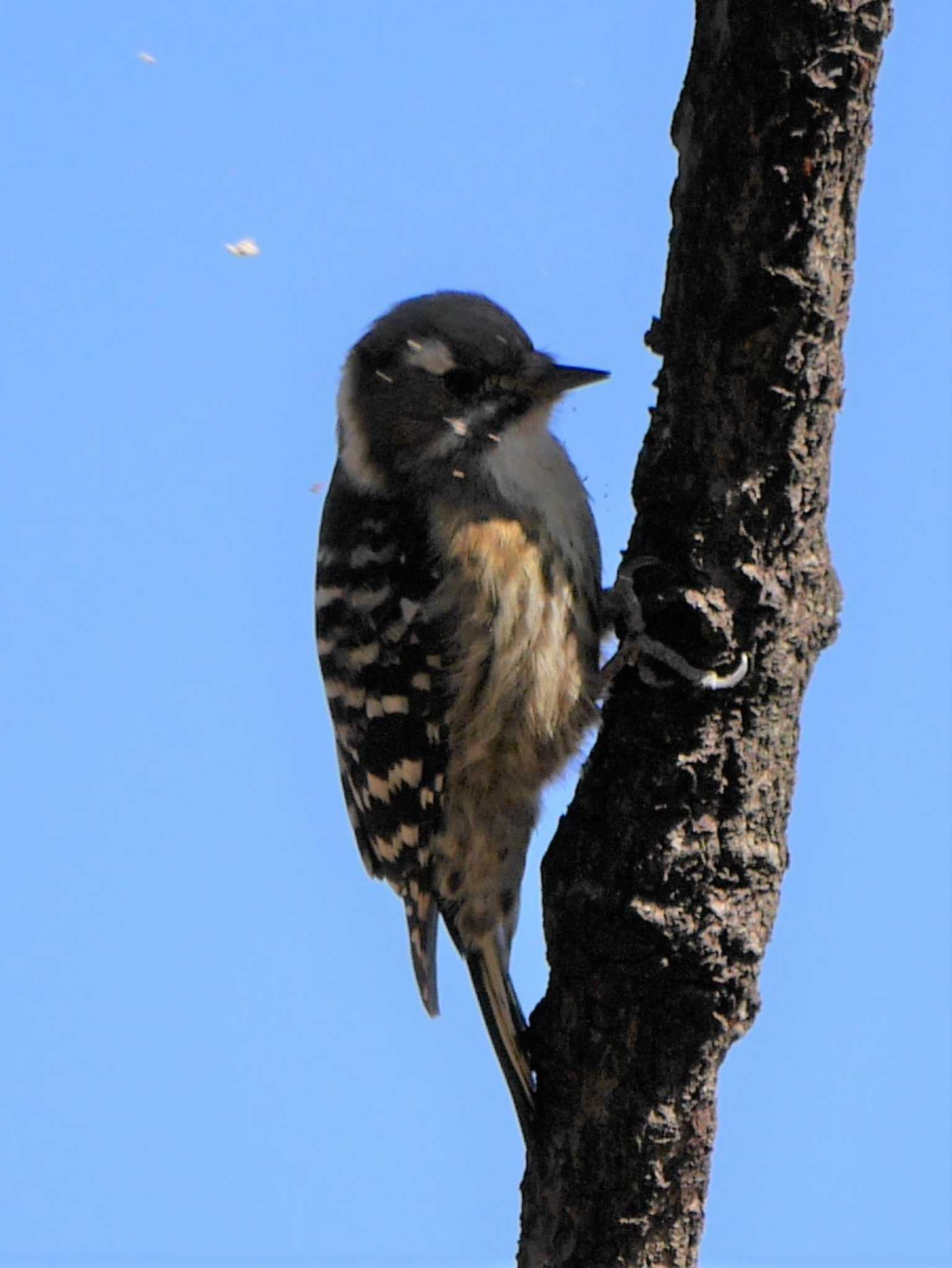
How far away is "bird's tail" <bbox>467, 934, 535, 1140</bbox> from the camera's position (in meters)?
3.51

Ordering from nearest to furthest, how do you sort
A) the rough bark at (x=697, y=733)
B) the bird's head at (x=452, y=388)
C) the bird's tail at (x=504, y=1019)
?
1. the rough bark at (x=697, y=733)
2. the bird's tail at (x=504, y=1019)
3. the bird's head at (x=452, y=388)

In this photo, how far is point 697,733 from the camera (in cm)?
323

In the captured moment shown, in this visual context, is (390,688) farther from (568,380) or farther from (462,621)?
(568,380)

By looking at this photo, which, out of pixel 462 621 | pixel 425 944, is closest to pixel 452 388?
pixel 462 621

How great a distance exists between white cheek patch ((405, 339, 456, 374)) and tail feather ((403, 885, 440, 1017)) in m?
1.34

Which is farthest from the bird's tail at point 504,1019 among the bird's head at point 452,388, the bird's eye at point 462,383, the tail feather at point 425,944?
the bird's eye at point 462,383

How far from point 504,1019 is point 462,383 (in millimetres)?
1593

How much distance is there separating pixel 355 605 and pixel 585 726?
0.67 metres

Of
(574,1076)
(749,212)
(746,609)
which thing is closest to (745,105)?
(749,212)

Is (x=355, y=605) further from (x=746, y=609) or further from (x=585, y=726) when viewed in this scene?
(x=746, y=609)

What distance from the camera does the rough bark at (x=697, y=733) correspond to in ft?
9.51

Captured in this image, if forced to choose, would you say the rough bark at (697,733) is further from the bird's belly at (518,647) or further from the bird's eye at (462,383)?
the bird's eye at (462,383)

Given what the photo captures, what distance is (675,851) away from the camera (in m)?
3.21

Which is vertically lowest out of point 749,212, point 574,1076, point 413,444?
point 574,1076
